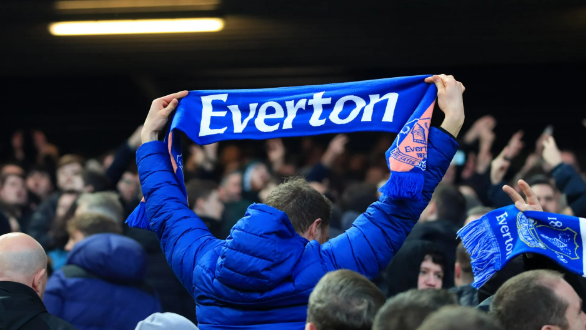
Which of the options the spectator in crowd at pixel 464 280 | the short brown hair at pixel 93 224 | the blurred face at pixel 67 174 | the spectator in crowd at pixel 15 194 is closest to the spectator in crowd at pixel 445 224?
the spectator in crowd at pixel 464 280

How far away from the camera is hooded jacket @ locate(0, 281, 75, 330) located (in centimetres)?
258

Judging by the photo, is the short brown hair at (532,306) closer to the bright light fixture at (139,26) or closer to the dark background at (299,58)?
the dark background at (299,58)

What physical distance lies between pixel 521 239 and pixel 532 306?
61cm

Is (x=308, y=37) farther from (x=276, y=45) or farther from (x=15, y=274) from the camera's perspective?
(x=15, y=274)

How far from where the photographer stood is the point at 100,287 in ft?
12.2

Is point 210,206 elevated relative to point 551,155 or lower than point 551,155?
lower

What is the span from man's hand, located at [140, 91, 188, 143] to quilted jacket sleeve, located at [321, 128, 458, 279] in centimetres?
96

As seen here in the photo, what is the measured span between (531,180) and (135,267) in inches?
123

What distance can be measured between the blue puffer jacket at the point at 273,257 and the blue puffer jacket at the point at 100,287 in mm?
1174

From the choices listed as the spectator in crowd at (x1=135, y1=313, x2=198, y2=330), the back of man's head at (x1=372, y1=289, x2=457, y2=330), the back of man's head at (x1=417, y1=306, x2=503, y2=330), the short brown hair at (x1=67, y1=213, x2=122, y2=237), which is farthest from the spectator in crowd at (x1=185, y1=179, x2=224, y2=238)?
the back of man's head at (x1=417, y1=306, x2=503, y2=330)

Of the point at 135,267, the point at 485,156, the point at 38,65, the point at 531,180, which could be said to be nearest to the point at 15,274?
the point at 135,267

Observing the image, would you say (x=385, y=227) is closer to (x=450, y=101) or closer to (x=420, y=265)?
(x=450, y=101)

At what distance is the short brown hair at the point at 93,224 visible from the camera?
14.0ft

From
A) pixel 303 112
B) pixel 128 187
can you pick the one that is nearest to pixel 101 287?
pixel 303 112
